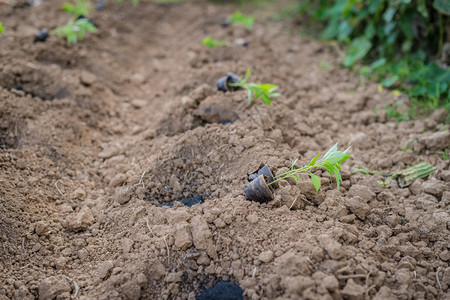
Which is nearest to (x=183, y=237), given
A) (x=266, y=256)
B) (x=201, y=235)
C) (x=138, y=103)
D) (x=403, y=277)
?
(x=201, y=235)

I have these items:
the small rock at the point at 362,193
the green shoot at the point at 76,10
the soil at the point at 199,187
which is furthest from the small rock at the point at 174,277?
the green shoot at the point at 76,10

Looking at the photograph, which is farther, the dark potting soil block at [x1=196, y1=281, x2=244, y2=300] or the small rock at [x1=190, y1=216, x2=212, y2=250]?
the small rock at [x1=190, y1=216, x2=212, y2=250]

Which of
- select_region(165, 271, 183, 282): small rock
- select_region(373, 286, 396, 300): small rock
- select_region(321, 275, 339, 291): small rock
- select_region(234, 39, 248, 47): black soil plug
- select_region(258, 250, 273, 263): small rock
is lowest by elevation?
select_region(165, 271, 183, 282): small rock

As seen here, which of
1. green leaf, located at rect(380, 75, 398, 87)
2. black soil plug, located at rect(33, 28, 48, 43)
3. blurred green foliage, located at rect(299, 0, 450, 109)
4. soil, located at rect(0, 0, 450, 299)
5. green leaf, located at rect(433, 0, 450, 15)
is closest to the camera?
soil, located at rect(0, 0, 450, 299)

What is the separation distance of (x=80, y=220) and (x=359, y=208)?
1740 millimetres

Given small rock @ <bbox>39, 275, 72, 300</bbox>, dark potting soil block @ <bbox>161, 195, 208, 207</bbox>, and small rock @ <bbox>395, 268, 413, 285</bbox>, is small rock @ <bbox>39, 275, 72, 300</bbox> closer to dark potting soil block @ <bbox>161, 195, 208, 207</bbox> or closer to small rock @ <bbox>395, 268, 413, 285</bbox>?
dark potting soil block @ <bbox>161, 195, 208, 207</bbox>

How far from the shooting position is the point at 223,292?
5.59ft

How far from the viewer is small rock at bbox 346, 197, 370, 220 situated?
2.05m

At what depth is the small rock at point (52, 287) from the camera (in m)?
1.78

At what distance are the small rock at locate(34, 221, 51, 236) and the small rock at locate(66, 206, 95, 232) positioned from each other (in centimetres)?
12

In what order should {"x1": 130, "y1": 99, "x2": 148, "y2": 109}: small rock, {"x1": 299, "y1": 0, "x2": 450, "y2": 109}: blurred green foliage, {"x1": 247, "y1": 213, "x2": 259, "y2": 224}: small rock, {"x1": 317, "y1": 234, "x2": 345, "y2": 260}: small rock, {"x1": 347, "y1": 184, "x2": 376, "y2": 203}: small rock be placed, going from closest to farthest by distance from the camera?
{"x1": 317, "y1": 234, "x2": 345, "y2": 260}: small rock → {"x1": 247, "y1": 213, "x2": 259, "y2": 224}: small rock → {"x1": 347, "y1": 184, "x2": 376, "y2": 203}: small rock → {"x1": 299, "y1": 0, "x2": 450, "y2": 109}: blurred green foliage → {"x1": 130, "y1": 99, "x2": 148, "y2": 109}: small rock

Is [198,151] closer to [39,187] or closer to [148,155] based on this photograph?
[148,155]

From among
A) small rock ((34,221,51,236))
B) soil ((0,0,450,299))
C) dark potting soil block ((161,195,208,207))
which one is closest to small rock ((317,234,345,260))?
soil ((0,0,450,299))

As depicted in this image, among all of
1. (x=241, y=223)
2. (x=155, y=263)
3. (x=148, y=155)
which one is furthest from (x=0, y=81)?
(x=241, y=223)
